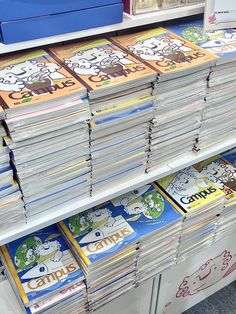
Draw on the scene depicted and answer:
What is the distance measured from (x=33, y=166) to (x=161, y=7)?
630 millimetres

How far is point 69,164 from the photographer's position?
1064 millimetres

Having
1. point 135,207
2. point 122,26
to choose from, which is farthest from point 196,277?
point 122,26

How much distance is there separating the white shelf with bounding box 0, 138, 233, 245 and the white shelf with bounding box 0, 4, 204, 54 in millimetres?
451

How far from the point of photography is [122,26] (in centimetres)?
114

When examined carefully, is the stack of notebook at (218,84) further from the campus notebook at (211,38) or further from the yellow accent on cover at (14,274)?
the yellow accent on cover at (14,274)

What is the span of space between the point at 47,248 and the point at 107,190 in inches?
11.6

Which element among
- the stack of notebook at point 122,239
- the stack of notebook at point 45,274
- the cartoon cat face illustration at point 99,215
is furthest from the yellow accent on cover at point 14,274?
the cartoon cat face illustration at point 99,215

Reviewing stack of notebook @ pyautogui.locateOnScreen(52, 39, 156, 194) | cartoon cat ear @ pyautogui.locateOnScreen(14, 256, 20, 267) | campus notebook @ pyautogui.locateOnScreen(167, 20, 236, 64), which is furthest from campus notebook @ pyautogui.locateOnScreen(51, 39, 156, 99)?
cartoon cat ear @ pyautogui.locateOnScreen(14, 256, 20, 267)

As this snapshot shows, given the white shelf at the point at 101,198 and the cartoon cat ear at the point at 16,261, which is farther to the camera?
the cartoon cat ear at the point at 16,261

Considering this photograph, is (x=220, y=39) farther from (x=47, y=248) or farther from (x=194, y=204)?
(x=47, y=248)

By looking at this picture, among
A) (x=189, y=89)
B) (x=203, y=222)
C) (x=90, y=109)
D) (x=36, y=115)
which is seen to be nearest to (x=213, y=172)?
(x=203, y=222)

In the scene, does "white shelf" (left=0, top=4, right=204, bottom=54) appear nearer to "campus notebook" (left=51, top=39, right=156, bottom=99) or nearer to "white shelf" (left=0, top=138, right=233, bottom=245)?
"campus notebook" (left=51, top=39, right=156, bottom=99)

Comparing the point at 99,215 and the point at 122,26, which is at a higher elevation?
the point at 122,26

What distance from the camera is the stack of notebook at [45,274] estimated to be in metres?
1.18
